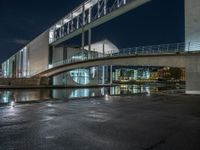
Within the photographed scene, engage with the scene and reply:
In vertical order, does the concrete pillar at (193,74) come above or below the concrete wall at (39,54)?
below

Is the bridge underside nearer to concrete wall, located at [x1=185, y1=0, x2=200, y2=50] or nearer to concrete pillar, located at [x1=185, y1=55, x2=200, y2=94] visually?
concrete pillar, located at [x1=185, y1=55, x2=200, y2=94]

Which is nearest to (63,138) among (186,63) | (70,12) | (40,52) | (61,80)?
(186,63)

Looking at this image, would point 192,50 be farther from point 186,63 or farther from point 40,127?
point 40,127

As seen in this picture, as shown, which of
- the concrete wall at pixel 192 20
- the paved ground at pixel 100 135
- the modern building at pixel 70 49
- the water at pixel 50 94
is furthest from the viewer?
the modern building at pixel 70 49

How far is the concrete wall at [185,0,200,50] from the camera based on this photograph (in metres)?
23.6

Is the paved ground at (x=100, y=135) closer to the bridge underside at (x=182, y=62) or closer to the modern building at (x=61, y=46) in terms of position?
the bridge underside at (x=182, y=62)

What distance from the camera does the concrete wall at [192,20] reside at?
23594 millimetres

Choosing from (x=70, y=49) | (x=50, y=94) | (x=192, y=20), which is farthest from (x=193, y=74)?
(x=70, y=49)

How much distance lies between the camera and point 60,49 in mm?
73500

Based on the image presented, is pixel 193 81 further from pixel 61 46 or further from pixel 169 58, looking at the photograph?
pixel 61 46

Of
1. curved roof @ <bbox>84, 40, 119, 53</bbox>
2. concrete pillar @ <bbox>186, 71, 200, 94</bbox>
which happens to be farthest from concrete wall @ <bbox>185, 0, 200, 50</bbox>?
curved roof @ <bbox>84, 40, 119, 53</bbox>

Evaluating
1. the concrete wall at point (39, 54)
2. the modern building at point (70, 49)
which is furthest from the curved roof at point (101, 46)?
the concrete wall at point (39, 54)

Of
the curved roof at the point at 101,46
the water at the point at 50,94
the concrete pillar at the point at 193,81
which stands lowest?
the water at the point at 50,94

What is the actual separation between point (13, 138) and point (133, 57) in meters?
26.5
